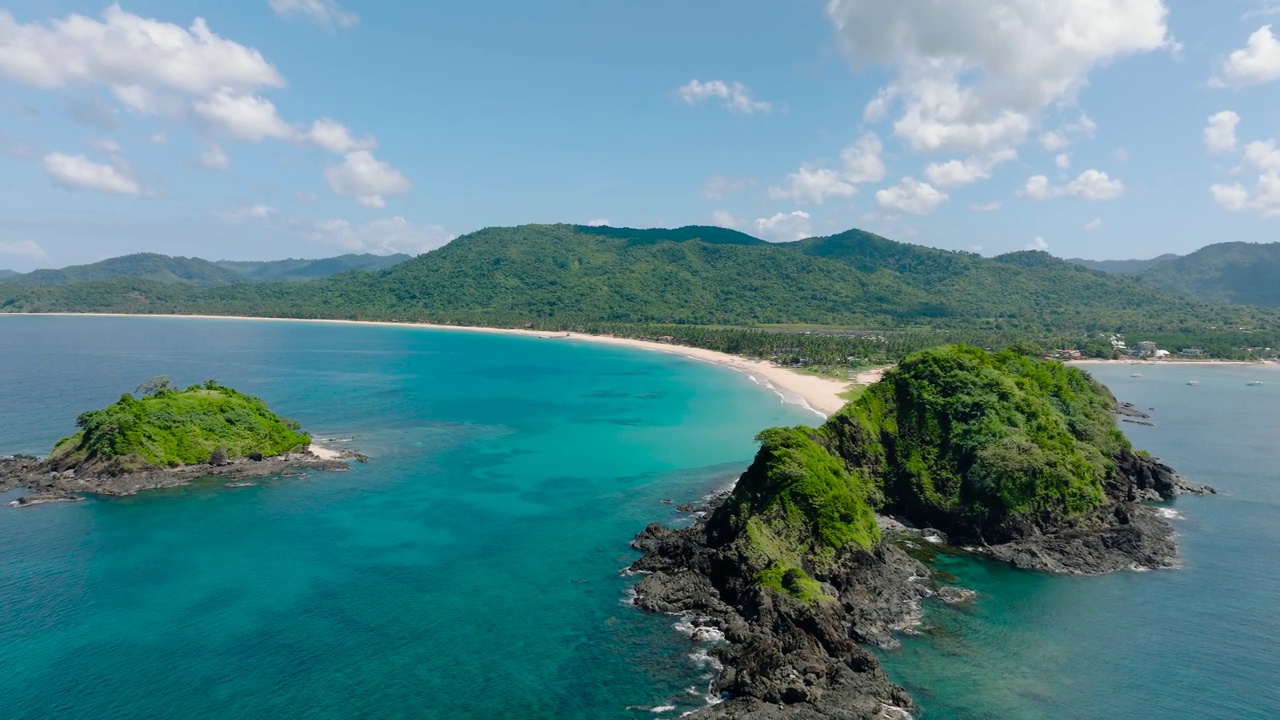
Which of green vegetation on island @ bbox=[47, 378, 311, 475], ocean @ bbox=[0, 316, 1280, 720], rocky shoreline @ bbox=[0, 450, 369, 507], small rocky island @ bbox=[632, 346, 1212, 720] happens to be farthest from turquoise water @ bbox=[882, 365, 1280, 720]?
green vegetation on island @ bbox=[47, 378, 311, 475]

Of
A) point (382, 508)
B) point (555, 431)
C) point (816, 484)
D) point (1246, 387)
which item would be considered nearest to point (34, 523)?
point (382, 508)

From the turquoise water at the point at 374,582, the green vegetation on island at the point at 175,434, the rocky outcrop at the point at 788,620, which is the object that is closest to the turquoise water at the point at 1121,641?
the rocky outcrop at the point at 788,620

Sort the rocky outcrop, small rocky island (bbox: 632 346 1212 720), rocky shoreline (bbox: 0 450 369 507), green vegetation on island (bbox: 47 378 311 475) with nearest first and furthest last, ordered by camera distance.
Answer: the rocky outcrop → small rocky island (bbox: 632 346 1212 720) → rocky shoreline (bbox: 0 450 369 507) → green vegetation on island (bbox: 47 378 311 475)

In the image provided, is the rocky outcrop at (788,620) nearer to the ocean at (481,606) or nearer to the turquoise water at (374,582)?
the ocean at (481,606)

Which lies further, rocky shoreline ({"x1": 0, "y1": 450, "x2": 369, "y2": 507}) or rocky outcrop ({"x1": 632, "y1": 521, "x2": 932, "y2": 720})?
rocky shoreline ({"x1": 0, "y1": 450, "x2": 369, "y2": 507})

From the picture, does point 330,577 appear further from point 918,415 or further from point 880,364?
point 880,364

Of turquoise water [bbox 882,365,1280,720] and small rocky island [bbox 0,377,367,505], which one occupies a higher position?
small rocky island [bbox 0,377,367,505]

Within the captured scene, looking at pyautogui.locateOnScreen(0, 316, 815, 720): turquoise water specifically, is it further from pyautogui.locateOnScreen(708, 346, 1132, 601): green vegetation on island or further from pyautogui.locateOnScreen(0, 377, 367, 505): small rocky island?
pyautogui.locateOnScreen(708, 346, 1132, 601): green vegetation on island
